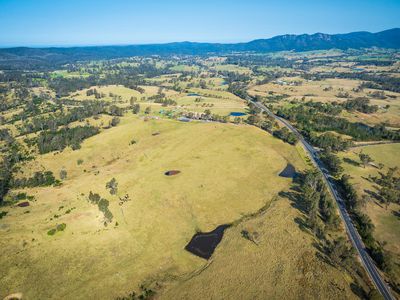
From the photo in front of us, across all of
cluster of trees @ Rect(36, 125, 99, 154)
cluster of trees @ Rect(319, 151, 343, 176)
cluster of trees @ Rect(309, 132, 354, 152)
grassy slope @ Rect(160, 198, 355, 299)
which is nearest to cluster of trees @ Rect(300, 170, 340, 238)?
grassy slope @ Rect(160, 198, 355, 299)

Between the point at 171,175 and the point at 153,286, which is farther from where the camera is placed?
the point at 171,175

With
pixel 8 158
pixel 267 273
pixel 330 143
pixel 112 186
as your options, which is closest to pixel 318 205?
pixel 267 273

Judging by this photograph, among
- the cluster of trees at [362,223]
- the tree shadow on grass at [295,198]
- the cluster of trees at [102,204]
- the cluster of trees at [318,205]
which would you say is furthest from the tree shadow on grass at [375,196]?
the cluster of trees at [102,204]

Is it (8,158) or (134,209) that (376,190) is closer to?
(134,209)

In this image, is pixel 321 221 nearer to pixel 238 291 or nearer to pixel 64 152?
pixel 238 291

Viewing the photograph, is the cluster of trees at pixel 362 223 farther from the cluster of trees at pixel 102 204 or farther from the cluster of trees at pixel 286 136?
the cluster of trees at pixel 102 204

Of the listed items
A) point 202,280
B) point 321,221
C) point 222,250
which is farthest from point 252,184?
point 202,280
